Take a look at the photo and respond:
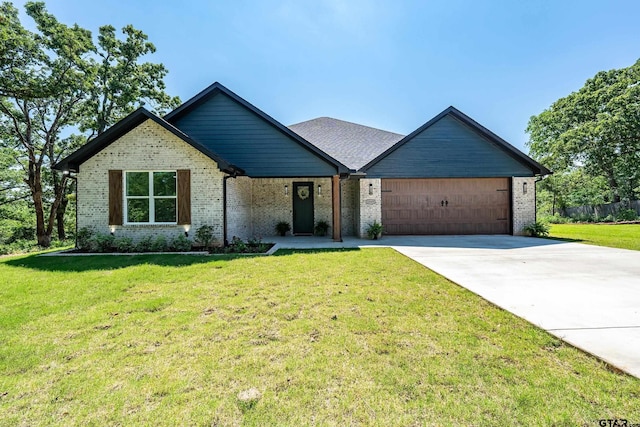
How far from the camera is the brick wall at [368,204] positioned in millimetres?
12656

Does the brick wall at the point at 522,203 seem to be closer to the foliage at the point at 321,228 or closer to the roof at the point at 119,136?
the foliage at the point at 321,228

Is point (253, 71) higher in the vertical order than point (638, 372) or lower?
higher

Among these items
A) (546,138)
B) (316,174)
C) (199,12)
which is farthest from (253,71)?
(546,138)

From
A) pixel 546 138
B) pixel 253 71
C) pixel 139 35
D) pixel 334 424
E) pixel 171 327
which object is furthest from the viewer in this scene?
pixel 546 138

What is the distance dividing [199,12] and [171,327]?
11601 mm

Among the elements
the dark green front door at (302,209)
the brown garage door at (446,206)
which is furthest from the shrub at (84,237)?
the brown garage door at (446,206)

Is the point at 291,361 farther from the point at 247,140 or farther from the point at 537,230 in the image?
the point at 537,230

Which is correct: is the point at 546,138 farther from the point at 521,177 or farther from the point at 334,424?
the point at 334,424

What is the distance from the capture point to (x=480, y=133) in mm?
13078

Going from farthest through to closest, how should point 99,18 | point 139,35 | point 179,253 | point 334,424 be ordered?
point 139,35 → point 99,18 → point 179,253 → point 334,424

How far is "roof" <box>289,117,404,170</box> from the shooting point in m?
13.8

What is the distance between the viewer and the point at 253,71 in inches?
649

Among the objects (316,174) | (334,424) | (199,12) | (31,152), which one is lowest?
(334,424)

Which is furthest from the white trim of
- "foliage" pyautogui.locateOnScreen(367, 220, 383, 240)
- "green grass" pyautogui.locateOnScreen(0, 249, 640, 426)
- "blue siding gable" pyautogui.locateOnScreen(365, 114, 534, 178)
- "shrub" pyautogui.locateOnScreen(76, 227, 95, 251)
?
"blue siding gable" pyautogui.locateOnScreen(365, 114, 534, 178)
